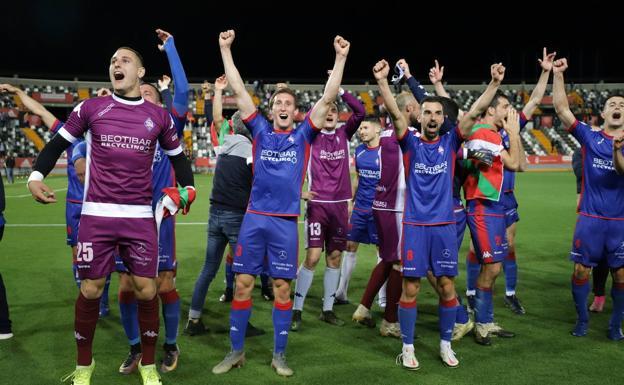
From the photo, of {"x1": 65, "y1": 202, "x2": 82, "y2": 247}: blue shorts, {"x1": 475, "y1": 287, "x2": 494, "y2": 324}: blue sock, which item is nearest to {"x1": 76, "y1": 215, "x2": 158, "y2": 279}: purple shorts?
{"x1": 65, "y1": 202, "x2": 82, "y2": 247}: blue shorts

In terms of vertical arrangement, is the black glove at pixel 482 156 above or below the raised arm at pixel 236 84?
below

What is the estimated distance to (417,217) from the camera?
Result: 4.87 meters

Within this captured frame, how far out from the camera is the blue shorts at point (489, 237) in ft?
18.3

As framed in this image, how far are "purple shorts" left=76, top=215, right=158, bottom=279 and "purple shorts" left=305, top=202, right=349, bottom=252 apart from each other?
242cm

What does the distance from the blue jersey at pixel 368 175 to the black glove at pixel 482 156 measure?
181 centimetres

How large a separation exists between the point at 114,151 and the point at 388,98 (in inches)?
90.0

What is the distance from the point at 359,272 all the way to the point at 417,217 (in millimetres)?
4026

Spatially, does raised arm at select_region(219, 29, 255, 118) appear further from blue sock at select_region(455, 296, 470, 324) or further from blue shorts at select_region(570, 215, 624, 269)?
blue shorts at select_region(570, 215, 624, 269)

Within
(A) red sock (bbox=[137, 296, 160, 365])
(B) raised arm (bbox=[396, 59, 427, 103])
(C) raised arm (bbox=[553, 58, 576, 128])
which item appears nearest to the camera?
(A) red sock (bbox=[137, 296, 160, 365])

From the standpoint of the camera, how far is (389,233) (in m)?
6.06

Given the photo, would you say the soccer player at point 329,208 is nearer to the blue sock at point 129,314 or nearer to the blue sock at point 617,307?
the blue sock at point 129,314

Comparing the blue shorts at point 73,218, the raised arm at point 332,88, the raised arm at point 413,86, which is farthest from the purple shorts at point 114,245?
the raised arm at point 413,86

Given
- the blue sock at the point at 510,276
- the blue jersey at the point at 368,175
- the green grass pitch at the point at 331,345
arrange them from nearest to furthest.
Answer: the green grass pitch at the point at 331,345
the blue sock at the point at 510,276
the blue jersey at the point at 368,175

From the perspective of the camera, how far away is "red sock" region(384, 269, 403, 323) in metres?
5.81
